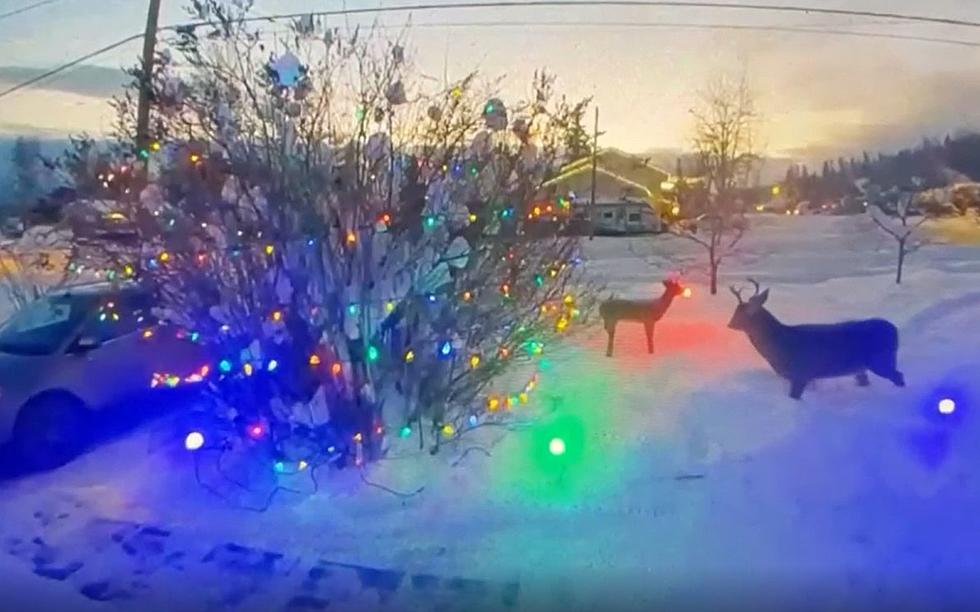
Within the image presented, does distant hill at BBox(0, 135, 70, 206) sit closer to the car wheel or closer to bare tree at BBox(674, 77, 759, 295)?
the car wheel

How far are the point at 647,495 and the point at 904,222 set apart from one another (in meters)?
0.91

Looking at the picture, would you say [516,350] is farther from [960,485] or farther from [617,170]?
[960,485]

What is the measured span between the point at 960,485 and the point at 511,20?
1.55m

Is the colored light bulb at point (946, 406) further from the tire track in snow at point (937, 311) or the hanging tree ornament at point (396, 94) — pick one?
the hanging tree ornament at point (396, 94)

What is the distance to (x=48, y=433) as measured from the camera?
2.53 meters

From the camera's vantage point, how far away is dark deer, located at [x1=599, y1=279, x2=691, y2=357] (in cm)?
250

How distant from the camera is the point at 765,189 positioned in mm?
2461

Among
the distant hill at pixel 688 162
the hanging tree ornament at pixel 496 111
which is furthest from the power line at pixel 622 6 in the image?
the distant hill at pixel 688 162

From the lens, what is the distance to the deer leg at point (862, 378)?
2.48 m

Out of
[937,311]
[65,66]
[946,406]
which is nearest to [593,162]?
[937,311]

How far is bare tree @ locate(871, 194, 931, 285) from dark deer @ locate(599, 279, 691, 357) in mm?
504

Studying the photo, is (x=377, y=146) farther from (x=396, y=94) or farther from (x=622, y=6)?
(x=622, y=6)

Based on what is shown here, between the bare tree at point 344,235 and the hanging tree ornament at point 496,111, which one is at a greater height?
the hanging tree ornament at point 496,111

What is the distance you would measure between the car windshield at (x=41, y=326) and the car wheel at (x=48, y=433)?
13 centimetres
